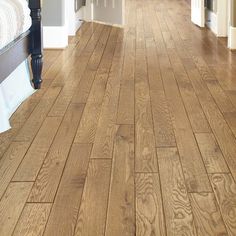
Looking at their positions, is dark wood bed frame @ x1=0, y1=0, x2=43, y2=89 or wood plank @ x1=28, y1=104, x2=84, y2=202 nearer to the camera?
wood plank @ x1=28, y1=104, x2=84, y2=202

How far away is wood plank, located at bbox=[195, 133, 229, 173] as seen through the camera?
1.83 metres

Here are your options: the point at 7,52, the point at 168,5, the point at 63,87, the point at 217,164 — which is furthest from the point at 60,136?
the point at 168,5

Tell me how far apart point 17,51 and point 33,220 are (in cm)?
114

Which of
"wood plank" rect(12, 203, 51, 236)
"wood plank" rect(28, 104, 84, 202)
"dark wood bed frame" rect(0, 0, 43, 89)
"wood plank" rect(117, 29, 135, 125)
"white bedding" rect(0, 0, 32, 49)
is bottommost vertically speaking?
"wood plank" rect(12, 203, 51, 236)

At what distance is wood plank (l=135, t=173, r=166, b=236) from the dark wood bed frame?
784 millimetres

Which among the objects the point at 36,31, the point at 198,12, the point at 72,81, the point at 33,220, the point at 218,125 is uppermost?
the point at 198,12

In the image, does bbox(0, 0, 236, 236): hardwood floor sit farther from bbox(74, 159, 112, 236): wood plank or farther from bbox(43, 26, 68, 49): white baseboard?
bbox(43, 26, 68, 49): white baseboard

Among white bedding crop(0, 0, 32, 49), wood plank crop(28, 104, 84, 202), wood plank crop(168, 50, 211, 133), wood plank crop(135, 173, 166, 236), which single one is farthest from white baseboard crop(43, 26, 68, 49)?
wood plank crop(135, 173, 166, 236)

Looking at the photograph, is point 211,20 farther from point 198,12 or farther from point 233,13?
point 233,13

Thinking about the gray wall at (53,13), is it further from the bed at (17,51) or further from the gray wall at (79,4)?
the bed at (17,51)

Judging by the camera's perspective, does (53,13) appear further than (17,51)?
Yes

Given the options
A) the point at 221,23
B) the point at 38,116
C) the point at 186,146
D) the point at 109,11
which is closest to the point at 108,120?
the point at 38,116

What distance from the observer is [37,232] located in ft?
→ 4.53

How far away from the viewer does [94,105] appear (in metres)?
2.70
